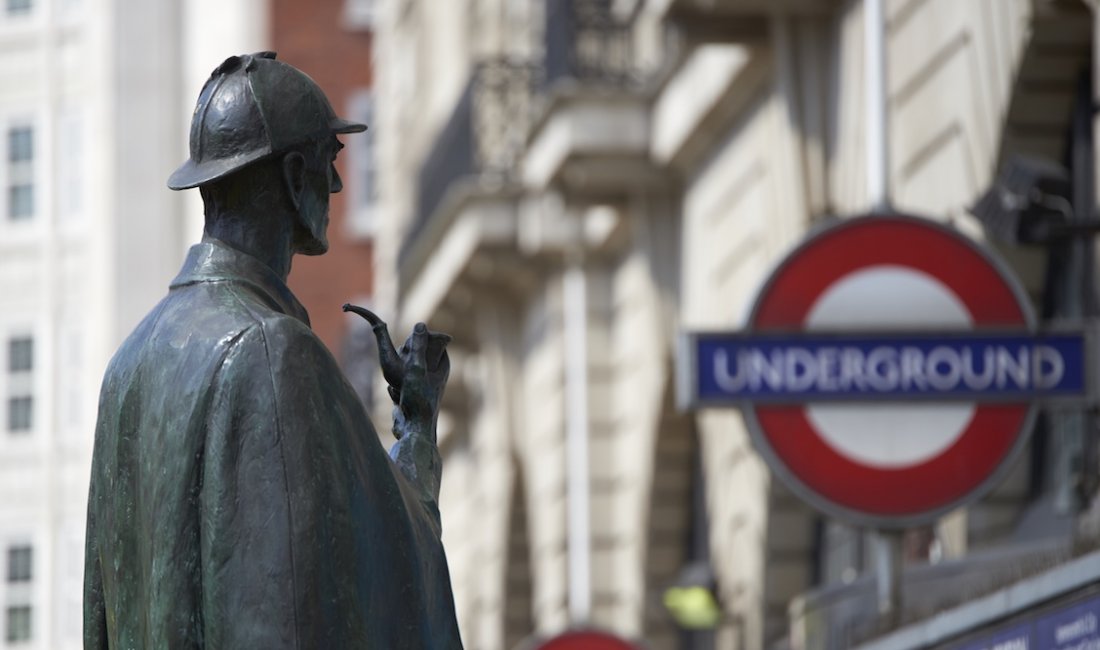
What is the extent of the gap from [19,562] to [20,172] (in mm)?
6984

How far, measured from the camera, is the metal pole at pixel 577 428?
91.4ft

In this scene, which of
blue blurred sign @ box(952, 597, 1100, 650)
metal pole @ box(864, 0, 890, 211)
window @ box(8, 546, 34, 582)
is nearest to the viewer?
blue blurred sign @ box(952, 597, 1100, 650)

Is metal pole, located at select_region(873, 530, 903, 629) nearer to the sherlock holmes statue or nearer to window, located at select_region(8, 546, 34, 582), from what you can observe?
the sherlock holmes statue

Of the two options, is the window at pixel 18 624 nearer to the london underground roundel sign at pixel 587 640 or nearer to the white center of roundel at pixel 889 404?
the london underground roundel sign at pixel 587 640

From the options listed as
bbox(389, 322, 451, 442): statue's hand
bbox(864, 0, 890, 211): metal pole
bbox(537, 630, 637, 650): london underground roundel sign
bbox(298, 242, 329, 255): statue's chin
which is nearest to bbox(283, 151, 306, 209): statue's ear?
bbox(298, 242, 329, 255): statue's chin

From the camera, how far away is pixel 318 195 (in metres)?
5.82

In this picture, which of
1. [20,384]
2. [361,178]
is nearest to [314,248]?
[20,384]

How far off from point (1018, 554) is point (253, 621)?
9.89 meters

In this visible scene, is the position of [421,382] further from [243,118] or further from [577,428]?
[577,428]

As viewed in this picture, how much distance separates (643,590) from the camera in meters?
26.9

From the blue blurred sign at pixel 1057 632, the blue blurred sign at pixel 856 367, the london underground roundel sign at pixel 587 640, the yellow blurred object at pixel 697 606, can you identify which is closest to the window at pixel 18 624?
the yellow blurred object at pixel 697 606

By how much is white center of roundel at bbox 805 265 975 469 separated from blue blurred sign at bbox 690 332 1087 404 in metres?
0.06

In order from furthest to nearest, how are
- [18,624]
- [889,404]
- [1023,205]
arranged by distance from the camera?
[18,624] < [889,404] < [1023,205]

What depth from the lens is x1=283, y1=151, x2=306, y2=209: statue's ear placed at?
18.8ft
